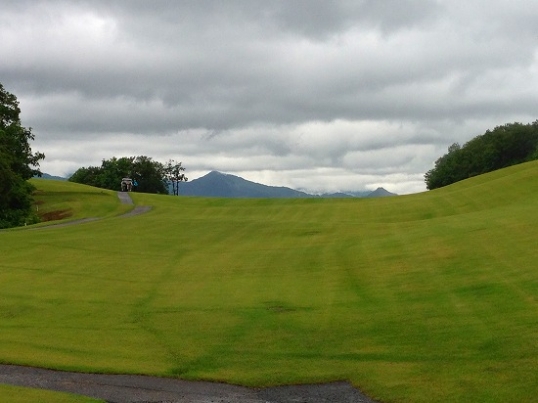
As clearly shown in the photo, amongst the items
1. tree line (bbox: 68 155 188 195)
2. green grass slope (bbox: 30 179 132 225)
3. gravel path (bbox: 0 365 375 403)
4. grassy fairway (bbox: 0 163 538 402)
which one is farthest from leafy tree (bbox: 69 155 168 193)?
gravel path (bbox: 0 365 375 403)

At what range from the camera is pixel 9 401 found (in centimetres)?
1421

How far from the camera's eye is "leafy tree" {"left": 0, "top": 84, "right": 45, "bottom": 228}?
235 ft

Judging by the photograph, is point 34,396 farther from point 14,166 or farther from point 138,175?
point 138,175

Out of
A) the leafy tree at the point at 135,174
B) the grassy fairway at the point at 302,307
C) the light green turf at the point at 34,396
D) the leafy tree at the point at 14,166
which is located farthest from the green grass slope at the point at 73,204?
the leafy tree at the point at 135,174

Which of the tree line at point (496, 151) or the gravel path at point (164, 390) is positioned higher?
the tree line at point (496, 151)

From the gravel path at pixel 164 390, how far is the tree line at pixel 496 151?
12872cm

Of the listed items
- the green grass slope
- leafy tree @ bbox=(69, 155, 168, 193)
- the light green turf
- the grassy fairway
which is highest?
leafy tree @ bbox=(69, 155, 168, 193)

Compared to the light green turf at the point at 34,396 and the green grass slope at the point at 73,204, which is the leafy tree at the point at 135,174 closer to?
the green grass slope at the point at 73,204

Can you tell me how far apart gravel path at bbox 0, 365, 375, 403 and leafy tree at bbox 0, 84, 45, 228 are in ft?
185

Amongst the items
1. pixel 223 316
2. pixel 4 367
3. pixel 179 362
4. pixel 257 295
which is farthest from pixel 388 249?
pixel 4 367

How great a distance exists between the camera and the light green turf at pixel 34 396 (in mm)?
14531

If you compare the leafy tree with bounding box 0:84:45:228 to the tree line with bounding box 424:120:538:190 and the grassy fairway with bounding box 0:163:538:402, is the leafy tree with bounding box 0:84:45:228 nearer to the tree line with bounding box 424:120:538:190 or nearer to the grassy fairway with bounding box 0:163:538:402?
the grassy fairway with bounding box 0:163:538:402

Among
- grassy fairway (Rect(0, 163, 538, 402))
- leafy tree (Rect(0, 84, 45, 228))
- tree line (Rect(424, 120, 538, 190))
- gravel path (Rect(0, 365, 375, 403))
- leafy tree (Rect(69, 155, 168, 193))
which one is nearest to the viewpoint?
gravel path (Rect(0, 365, 375, 403))

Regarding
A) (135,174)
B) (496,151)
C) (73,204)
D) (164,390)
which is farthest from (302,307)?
(135,174)
